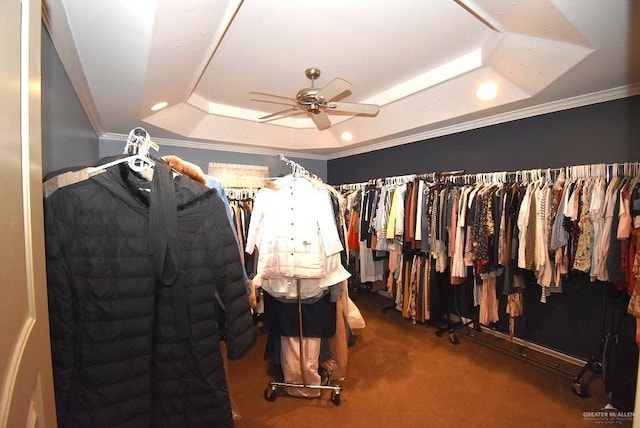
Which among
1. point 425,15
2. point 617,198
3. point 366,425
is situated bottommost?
point 366,425

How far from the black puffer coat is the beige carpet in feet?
3.46

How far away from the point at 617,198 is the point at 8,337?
2.90m

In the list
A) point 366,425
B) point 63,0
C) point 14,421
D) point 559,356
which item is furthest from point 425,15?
point 559,356

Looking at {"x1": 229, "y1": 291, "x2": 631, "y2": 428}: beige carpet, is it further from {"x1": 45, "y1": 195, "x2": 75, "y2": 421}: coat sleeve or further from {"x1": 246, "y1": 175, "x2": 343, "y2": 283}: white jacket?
{"x1": 45, "y1": 195, "x2": 75, "y2": 421}: coat sleeve

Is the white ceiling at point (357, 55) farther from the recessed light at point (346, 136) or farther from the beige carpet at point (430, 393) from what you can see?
the beige carpet at point (430, 393)

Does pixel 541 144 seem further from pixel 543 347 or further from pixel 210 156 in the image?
pixel 210 156

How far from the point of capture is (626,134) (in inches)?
88.8

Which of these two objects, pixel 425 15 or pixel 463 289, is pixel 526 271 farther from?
pixel 425 15

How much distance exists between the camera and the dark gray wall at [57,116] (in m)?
1.29

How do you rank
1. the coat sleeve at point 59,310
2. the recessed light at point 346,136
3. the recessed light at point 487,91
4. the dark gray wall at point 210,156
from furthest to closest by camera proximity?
1. the recessed light at point 346,136
2. the dark gray wall at point 210,156
3. the recessed light at point 487,91
4. the coat sleeve at point 59,310

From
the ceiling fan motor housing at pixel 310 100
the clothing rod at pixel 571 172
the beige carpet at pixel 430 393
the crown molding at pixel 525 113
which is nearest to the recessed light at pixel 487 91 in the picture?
the crown molding at pixel 525 113

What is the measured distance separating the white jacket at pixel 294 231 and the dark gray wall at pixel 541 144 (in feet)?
6.88

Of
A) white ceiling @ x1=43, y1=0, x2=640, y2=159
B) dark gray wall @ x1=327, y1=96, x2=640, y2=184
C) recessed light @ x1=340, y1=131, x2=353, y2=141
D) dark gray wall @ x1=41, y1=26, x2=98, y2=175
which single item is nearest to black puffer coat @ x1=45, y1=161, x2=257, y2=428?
dark gray wall @ x1=41, y1=26, x2=98, y2=175

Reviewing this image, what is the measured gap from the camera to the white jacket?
5.92ft
